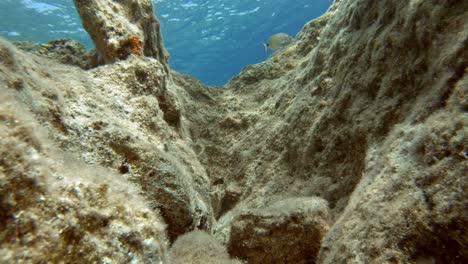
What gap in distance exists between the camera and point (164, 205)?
2.37 m

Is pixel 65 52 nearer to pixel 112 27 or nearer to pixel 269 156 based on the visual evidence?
pixel 112 27

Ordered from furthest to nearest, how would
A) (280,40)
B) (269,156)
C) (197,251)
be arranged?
1. (280,40)
2. (269,156)
3. (197,251)

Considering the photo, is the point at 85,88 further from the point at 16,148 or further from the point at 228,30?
the point at 228,30

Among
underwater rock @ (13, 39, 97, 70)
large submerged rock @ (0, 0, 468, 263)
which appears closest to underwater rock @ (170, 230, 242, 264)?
large submerged rock @ (0, 0, 468, 263)

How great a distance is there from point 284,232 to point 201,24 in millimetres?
26858

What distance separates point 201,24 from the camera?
26.2 meters

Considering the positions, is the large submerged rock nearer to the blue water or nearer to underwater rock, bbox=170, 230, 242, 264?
underwater rock, bbox=170, 230, 242, 264

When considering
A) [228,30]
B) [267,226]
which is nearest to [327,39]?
[267,226]

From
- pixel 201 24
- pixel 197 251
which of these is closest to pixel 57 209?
pixel 197 251

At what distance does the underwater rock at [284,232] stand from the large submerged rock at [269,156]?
0.01 m

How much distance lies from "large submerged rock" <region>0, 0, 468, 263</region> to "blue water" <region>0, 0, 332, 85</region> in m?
18.8

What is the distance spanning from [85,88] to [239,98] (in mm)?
3883

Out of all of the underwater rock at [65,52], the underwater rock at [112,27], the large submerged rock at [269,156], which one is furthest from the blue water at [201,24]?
the large submerged rock at [269,156]

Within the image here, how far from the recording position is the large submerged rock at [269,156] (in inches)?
49.4
